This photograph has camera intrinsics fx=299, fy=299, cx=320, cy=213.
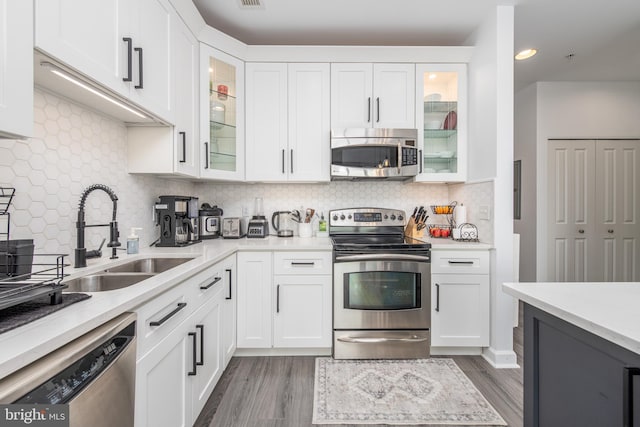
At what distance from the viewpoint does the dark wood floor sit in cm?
166

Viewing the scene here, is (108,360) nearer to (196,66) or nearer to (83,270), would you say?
(83,270)

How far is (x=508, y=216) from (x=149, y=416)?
96.4 inches

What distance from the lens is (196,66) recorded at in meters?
2.26

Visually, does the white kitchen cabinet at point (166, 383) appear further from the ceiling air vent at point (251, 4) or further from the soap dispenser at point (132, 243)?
the ceiling air vent at point (251, 4)

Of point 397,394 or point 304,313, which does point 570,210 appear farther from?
point 304,313

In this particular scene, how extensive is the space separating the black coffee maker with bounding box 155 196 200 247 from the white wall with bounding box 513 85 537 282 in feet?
12.9

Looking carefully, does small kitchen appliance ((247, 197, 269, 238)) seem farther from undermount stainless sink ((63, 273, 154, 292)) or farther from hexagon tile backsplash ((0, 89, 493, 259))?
undermount stainless sink ((63, 273, 154, 292))

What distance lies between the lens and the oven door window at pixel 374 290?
89.7 inches

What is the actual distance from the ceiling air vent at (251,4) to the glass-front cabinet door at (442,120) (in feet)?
4.53

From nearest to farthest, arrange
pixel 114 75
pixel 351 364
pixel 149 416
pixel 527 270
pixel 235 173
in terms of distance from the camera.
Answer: pixel 149 416 < pixel 114 75 < pixel 351 364 < pixel 235 173 < pixel 527 270

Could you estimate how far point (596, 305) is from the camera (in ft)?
2.88

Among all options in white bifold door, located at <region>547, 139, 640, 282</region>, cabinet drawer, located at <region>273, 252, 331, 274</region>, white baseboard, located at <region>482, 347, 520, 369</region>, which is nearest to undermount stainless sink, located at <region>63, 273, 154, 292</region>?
cabinet drawer, located at <region>273, 252, 331, 274</region>

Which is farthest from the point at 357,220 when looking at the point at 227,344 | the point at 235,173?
the point at 227,344

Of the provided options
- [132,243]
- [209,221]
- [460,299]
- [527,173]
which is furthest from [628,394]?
[527,173]
